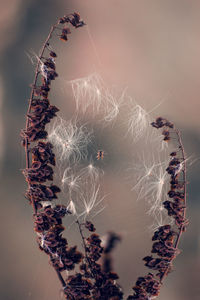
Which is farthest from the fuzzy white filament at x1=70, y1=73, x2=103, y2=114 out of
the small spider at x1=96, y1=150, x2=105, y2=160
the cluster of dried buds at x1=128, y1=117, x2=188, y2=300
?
the cluster of dried buds at x1=128, y1=117, x2=188, y2=300

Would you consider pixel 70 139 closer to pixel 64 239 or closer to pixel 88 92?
pixel 88 92

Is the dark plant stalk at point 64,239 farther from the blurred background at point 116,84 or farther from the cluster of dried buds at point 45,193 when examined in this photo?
the blurred background at point 116,84

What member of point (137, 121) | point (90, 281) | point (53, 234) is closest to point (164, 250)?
point (90, 281)

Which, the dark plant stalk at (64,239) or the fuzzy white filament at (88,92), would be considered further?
the fuzzy white filament at (88,92)

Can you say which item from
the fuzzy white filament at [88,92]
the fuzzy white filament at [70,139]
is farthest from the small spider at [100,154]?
the fuzzy white filament at [88,92]

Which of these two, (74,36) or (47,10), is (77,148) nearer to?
(74,36)

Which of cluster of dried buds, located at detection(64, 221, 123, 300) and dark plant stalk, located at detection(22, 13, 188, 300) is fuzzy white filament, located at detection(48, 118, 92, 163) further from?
cluster of dried buds, located at detection(64, 221, 123, 300)

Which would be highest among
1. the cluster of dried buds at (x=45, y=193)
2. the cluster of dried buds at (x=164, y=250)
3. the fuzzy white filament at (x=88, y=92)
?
the fuzzy white filament at (x=88, y=92)

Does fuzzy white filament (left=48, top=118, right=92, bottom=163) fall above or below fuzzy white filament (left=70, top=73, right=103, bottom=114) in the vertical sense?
below

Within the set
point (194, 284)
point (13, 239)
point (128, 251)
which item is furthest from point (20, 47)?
point (194, 284)
